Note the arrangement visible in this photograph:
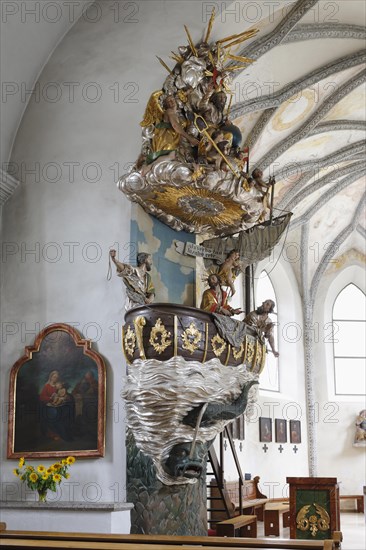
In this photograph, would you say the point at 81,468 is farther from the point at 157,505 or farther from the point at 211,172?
the point at 211,172

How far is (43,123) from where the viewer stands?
403 inches

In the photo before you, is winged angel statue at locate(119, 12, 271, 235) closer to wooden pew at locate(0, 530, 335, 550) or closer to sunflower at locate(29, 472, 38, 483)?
sunflower at locate(29, 472, 38, 483)

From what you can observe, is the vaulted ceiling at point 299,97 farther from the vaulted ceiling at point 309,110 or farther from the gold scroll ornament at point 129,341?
the gold scroll ornament at point 129,341

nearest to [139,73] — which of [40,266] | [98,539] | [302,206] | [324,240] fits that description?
[40,266]

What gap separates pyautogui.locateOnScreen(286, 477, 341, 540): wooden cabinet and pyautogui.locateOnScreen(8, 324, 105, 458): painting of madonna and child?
369cm

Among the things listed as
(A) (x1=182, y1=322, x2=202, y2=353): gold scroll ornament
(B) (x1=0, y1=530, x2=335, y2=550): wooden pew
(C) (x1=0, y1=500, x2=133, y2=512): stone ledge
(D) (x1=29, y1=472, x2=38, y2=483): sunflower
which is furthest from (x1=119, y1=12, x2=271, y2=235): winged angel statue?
(B) (x1=0, y1=530, x2=335, y2=550): wooden pew

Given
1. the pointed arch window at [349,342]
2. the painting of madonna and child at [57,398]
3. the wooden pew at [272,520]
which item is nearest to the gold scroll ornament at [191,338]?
the painting of madonna and child at [57,398]

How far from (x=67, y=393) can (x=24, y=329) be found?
3.39 ft

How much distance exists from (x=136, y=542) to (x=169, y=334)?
10.3ft

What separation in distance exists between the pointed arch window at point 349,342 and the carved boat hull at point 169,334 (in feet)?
41.9

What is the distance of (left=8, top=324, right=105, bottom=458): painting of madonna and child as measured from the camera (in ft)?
29.7

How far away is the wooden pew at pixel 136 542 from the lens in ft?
16.2

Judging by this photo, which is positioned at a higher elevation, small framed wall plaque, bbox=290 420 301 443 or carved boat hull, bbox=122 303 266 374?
carved boat hull, bbox=122 303 266 374

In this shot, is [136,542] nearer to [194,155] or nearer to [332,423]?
[194,155]
